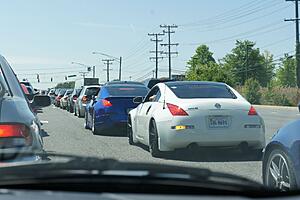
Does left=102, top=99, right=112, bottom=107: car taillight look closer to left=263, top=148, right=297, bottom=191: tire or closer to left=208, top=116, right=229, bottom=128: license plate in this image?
left=208, top=116, right=229, bottom=128: license plate

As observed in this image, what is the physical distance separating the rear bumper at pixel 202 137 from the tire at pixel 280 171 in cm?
333

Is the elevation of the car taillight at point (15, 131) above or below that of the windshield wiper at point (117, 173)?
above

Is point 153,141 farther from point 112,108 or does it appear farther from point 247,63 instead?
point 247,63

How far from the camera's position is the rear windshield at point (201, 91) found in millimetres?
10013

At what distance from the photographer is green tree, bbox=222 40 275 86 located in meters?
107

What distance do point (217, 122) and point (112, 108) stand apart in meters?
5.32

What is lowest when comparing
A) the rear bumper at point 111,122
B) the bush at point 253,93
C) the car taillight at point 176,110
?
the rear bumper at point 111,122

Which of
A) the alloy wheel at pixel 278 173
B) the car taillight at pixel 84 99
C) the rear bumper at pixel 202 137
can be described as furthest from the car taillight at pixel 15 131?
the car taillight at pixel 84 99

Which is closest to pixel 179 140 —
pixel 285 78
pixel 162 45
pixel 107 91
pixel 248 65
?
pixel 107 91

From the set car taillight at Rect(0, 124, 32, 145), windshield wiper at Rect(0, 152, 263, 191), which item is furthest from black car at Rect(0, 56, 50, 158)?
windshield wiper at Rect(0, 152, 263, 191)

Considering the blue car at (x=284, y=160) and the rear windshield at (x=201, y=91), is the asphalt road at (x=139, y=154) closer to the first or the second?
the rear windshield at (x=201, y=91)

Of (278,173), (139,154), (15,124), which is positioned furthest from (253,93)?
(15,124)

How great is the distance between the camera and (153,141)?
33.0ft

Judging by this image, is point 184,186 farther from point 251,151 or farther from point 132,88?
point 132,88
